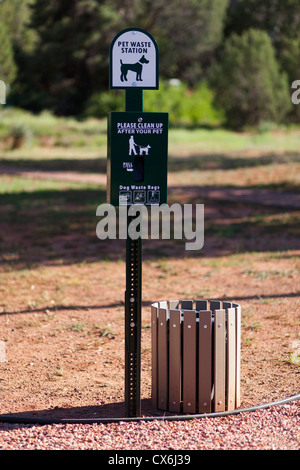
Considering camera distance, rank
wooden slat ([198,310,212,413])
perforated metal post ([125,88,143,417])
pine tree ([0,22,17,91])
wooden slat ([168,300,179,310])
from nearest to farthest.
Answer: perforated metal post ([125,88,143,417])
wooden slat ([198,310,212,413])
wooden slat ([168,300,179,310])
pine tree ([0,22,17,91])

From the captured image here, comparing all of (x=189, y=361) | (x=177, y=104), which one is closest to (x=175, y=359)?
(x=189, y=361)

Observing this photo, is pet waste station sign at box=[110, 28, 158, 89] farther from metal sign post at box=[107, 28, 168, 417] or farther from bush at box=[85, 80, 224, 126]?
bush at box=[85, 80, 224, 126]

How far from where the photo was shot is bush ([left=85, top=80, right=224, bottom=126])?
40.5 metres

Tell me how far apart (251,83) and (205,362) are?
32.3 meters

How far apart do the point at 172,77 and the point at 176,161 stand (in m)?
33.3

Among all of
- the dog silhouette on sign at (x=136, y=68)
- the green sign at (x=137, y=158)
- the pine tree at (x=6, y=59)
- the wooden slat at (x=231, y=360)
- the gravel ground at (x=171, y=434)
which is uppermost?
the pine tree at (x=6, y=59)

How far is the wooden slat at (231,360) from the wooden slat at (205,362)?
14cm

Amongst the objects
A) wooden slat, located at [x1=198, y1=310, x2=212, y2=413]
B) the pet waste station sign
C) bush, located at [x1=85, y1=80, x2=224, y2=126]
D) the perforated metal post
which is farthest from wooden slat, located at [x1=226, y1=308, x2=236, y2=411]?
bush, located at [x1=85, y1=80, x2=224, y2=126]

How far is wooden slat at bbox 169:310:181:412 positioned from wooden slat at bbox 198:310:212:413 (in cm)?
14

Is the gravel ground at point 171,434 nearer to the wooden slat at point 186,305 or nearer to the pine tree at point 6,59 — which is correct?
the wooden slat at point 186,305

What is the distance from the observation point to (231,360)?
4637 mm

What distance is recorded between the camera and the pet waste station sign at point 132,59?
422cm

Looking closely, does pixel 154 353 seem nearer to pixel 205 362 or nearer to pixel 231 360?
pixel 205 362

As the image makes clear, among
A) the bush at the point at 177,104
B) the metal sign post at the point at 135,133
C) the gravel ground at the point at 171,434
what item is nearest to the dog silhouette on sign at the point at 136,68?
the metal sign post at the point at 135,133
